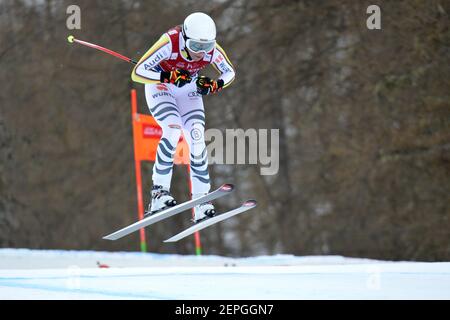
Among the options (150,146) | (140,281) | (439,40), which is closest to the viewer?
(140,281)

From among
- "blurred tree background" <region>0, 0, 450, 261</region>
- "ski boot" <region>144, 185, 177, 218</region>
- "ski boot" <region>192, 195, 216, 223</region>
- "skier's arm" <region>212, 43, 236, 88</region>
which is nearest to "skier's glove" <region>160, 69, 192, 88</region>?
"skier's arm" <region>212, 43, 236, 88</region>

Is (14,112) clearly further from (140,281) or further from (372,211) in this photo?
(140,281)

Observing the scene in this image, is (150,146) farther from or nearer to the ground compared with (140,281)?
farther from the ground

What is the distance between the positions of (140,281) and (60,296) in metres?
1.01

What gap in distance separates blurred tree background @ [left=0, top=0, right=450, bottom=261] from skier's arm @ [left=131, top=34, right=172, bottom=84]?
8.74 meters

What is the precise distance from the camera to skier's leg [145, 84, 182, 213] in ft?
23.5

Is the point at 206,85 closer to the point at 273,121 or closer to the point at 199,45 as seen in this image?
the point at 199,45

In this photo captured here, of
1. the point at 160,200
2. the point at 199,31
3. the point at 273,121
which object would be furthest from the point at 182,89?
the point at 273,121

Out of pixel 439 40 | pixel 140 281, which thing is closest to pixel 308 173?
pixel 439 40

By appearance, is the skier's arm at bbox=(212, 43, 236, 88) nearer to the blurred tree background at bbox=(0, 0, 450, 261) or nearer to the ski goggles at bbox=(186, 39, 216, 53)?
the ski goggles at bbox=(186, 39, 216, 53)

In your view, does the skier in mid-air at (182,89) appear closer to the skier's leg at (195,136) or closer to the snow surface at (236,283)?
the skier's leg at (195,136)

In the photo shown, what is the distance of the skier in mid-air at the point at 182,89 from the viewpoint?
6.91 metres

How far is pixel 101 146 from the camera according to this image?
1823 centimetres

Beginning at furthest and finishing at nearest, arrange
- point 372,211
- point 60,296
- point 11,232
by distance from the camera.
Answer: point 11,232 → point 372,211 → point 60,296
